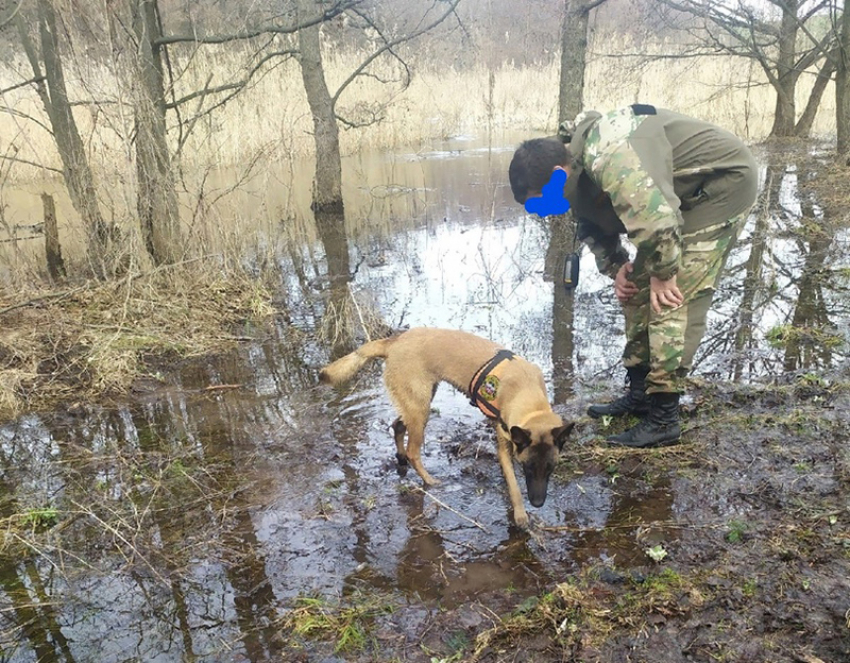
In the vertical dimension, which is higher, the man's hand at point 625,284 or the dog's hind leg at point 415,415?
the man's hand at point 625,284

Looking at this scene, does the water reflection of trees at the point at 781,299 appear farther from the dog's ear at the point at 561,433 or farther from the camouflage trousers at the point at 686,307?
the dog's ear at the point at 561,433

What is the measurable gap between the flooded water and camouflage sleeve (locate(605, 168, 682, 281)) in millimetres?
1365

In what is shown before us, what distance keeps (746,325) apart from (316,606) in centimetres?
464

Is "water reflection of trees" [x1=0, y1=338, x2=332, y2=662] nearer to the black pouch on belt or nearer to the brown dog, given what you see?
the brown dog

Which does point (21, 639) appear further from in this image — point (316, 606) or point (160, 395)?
point (160, 395)

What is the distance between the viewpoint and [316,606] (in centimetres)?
259

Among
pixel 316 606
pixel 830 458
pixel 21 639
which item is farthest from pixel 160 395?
pixel 830 458

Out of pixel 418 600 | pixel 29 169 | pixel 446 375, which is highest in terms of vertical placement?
pixel 29 169

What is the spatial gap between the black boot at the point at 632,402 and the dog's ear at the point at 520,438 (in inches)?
48.6

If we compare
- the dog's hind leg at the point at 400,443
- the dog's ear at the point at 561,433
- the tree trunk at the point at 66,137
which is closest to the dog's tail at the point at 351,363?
the dog's hind leg at the point at 400,443

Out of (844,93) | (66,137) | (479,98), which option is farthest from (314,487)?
(479,98)

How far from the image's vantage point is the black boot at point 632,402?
398 cm

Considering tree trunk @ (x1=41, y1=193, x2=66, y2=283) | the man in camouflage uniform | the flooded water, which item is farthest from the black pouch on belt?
tree trunk @ (x1=41, y1=193, x2=66, y2=283)

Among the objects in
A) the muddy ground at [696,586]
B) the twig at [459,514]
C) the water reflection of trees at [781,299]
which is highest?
the water reflection of trees at [781,299]
